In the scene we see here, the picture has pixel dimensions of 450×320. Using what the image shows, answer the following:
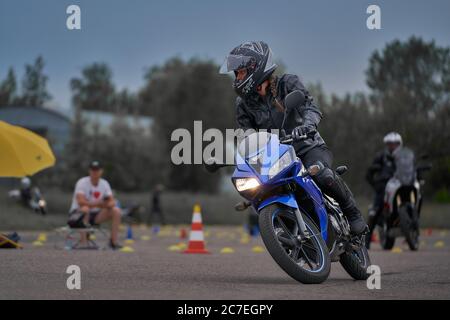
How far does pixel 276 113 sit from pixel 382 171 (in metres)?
9.22

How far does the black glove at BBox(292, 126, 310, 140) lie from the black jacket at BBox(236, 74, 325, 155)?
506 mm

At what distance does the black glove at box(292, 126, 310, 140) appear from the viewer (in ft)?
29.3

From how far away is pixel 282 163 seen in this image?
28.9 feet

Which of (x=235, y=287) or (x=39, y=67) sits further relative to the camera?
(x=39, y=67)

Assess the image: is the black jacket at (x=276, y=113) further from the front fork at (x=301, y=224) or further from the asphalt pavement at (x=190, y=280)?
the asphalt pavement at (x=190, y=280)

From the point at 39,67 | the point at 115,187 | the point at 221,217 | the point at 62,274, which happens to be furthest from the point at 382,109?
the point at 62,274

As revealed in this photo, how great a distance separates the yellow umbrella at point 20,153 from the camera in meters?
17.7

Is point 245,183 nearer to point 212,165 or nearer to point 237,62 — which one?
point 212,165

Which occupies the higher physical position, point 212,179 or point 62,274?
point 62,274

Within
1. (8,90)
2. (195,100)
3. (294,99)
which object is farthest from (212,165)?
(195,100)

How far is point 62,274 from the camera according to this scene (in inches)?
387
